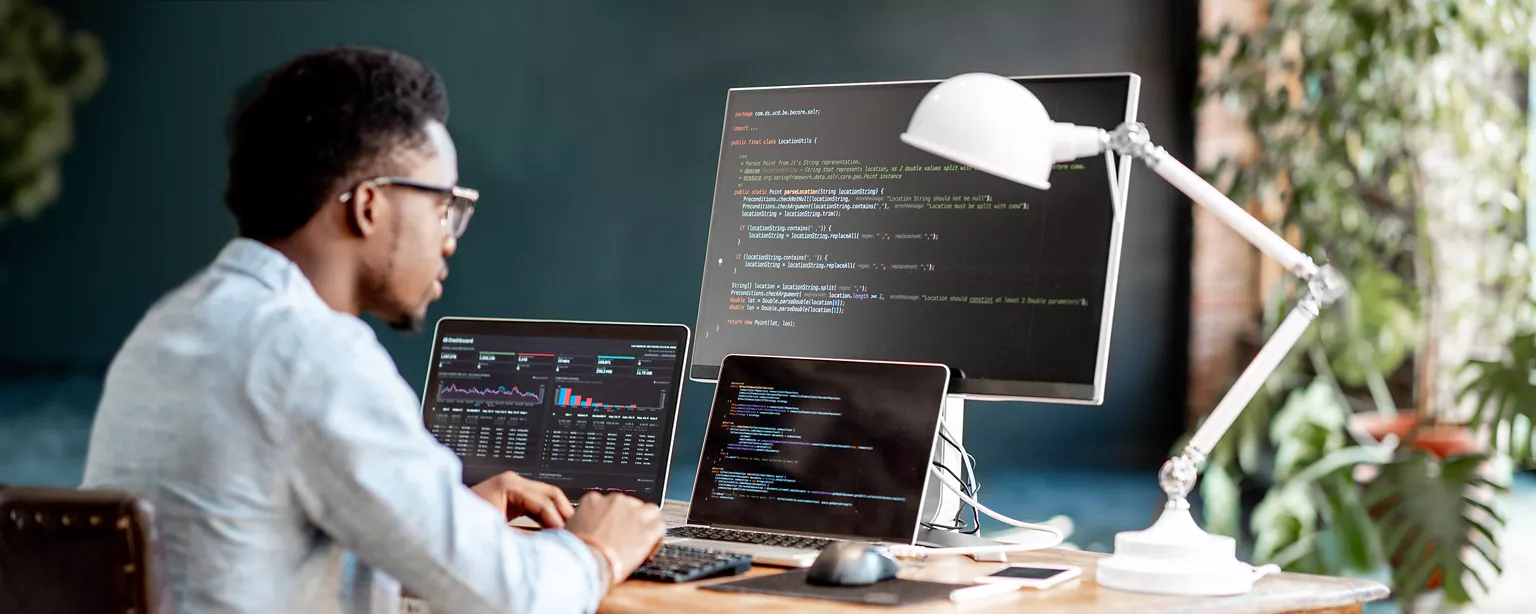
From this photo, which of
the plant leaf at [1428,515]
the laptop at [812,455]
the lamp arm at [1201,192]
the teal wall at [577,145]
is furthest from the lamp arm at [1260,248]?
the teal wall at [577,145]

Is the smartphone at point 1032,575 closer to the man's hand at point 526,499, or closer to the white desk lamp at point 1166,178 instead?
the white desk lamp at point 1166,178

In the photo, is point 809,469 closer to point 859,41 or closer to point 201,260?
point 201,260

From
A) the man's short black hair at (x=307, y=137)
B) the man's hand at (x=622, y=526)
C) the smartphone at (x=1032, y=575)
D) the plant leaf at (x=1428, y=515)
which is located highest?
the man's short black hair at (x=307, y=137)

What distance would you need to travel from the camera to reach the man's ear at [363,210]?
1.19m

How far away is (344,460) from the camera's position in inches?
41.1

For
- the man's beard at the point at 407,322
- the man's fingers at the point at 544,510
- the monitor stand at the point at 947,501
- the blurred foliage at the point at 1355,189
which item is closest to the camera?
the man's beard at the point at 407,322

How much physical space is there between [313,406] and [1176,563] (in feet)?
2.76

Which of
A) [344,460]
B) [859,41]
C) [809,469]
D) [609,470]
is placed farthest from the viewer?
[859,41]

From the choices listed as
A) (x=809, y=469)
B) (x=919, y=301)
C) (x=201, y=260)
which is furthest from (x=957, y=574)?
(x=201, y=260)

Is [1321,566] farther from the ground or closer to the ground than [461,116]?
closer to the ground

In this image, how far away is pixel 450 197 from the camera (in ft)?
4.23

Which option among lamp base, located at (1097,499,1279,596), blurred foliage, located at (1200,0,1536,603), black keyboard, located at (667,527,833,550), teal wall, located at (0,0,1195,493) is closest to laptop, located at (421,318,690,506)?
black keyboard, located at (667,527,833,550)

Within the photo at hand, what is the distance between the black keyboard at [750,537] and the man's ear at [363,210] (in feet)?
2.02

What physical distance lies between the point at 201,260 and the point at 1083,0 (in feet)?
9.44
